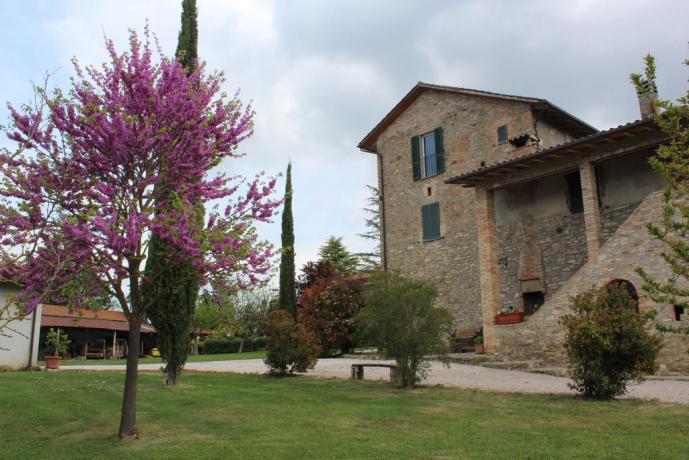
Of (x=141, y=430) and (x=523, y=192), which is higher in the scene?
(x=523, y=192)

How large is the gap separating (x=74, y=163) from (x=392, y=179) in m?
17.5

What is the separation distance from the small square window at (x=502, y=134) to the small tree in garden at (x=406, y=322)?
10013 millimetres

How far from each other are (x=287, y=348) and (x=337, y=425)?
6.91 meters

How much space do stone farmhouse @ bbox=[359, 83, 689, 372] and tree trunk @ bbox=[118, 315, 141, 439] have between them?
24.0ft

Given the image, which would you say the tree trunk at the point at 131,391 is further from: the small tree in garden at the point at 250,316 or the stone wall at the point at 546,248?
the small tree in garden at the point at 250,316

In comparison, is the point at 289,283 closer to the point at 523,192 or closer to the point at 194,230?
the point at 523,192

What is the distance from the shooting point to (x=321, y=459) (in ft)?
18.9

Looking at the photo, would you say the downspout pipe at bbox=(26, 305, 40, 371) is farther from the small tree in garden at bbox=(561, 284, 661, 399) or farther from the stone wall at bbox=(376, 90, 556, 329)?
the small tree in garden at bbox=(561, 284, 661, 399)

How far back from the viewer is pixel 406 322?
1120 cm

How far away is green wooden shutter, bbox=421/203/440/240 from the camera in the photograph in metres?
21.5

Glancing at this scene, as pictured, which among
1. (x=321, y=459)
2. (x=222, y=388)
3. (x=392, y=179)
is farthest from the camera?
(x=392, y=179)

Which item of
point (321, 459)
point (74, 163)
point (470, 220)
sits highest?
point (470, 220)

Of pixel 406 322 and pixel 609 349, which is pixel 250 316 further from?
pixel 609 349

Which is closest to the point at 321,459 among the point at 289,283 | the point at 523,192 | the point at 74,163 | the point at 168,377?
the point at 74,163
